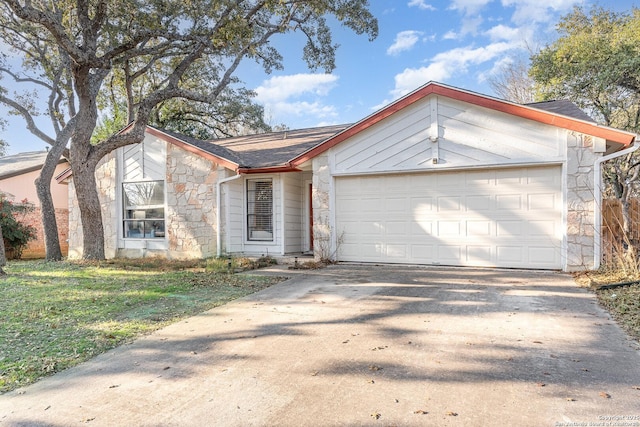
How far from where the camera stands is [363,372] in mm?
3123

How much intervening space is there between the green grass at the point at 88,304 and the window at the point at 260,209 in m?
2.21

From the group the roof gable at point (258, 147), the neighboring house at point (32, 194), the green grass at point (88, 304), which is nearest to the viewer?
the green grass at point (88, 304)

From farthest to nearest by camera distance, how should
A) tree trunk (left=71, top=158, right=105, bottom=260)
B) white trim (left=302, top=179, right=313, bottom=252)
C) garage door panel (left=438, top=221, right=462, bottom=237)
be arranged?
1. white trim (left=302, top=179, right=313, bottom=252)
2. tree trunk (left=71, top=158, right=105, bottom=260)
3. garage door panel (left=438, top=221, right=462, bottom=237)

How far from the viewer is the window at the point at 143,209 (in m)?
11.5

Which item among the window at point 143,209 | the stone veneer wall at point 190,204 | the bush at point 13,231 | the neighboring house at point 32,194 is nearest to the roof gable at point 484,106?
the stone veneer wall at point 190,204

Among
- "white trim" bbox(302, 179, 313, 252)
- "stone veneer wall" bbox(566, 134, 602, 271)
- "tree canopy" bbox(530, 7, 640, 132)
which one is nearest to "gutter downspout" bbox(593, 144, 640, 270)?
"stone veneer wall" bbox(566, 134, 602, 271)

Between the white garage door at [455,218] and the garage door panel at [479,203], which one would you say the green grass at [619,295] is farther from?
the garage door panel at [479,203]

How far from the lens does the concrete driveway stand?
252 centimetres

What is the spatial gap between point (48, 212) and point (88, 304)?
7145 mm

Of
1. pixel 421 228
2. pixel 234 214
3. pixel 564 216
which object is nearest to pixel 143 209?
pixel 234 214

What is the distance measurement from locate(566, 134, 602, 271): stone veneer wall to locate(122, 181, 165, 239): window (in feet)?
34.8

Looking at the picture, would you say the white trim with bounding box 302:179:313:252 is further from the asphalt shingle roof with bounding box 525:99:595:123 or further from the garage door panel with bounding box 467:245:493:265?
the asphalt shingle roof with bounding box 525:99:595:123

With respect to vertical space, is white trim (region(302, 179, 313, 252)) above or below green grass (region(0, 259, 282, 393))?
above

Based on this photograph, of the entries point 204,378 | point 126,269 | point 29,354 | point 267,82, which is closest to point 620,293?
point 204,378
